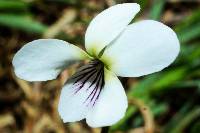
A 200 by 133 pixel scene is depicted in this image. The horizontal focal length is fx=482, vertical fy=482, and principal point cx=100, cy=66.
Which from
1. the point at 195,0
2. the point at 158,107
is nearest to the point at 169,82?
the point at 158,107

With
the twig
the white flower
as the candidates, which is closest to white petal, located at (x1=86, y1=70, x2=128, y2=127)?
the white flower

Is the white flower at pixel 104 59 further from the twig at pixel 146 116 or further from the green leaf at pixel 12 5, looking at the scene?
the green leaf at pixel 12 5

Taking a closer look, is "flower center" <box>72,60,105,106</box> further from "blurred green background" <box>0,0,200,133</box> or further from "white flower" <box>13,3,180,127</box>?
"blurred green background" <box>0,0,200,133</box>

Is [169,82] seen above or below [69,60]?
below

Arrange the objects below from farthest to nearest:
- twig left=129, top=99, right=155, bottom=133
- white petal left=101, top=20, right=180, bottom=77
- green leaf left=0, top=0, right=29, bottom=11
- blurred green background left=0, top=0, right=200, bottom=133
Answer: green leaf left=0, top=0, right=29, bottom=11 → blurred green background left=0, top=0, right=200, bottom=133 → twig left=129, top=99, right=155, bottom=133 → white petal left=101, top=20, right=180, bottom=77

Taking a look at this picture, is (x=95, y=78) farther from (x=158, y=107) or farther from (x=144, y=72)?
(x=158, y=107)

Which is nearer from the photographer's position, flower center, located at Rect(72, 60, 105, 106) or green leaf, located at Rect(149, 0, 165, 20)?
flower center, located at Rect(72, 60, 105, 106)
